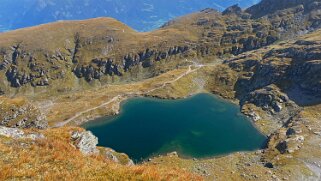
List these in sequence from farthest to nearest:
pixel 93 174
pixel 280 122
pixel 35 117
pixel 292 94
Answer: pixel 292 94
pixel 280 122
pixel 35 117
pixel 93 174

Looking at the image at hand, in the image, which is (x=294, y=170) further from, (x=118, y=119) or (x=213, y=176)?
(x=118, y=119)

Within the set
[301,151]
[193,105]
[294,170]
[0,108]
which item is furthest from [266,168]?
[0,108]

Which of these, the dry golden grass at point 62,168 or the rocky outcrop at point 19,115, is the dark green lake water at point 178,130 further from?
the dry golden grass at point 62,168

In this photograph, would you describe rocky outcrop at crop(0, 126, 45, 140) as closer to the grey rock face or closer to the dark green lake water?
the grey rock face

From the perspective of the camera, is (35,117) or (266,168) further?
(35,117)

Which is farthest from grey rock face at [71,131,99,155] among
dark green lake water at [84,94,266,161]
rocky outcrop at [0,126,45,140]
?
dark green lake water at [84,94,266,161]

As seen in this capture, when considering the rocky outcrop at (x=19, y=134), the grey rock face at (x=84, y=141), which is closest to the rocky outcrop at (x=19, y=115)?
the grey rock face at (x=84, y=141)

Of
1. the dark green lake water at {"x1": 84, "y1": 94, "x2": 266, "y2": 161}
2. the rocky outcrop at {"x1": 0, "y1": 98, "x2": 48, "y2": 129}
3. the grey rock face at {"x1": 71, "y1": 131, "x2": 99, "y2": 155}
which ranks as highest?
the grey rock face at {"x1": 71, "y1": 131, "x2": 99, "y2": 155}
